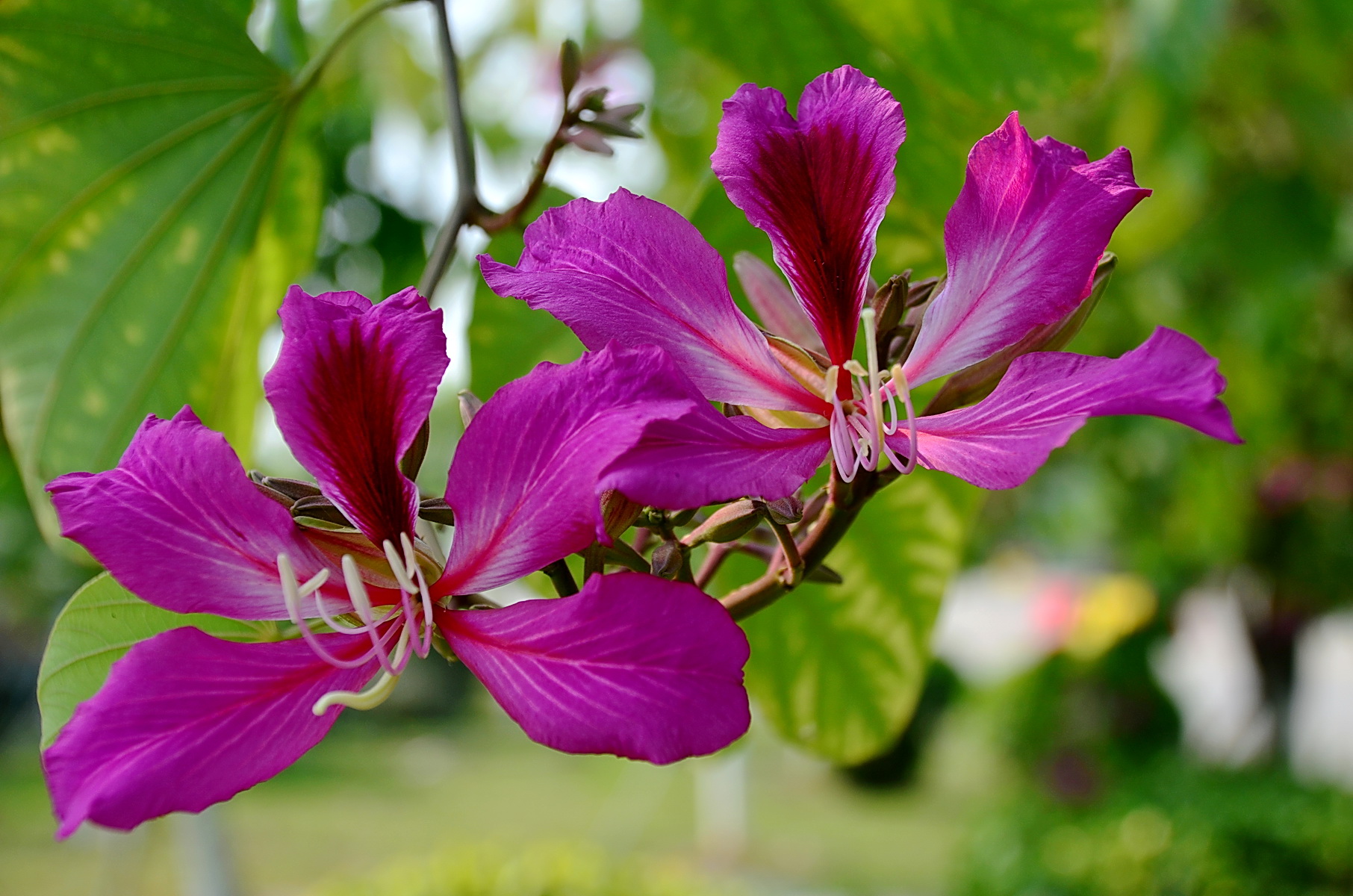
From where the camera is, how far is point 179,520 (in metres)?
0.44

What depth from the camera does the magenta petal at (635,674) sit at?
382 millimetres

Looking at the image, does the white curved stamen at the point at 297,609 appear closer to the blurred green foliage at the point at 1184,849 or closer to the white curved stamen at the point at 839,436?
the white curved stamen at the point at 839,436

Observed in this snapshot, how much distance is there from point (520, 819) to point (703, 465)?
24.9 ft

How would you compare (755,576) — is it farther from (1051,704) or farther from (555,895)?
(1051,704)

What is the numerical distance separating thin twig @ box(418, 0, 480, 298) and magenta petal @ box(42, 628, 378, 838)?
0.27 metres

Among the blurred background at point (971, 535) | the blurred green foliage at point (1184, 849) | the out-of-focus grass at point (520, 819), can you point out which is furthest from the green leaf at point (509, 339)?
the out-of-focus grass at point (520, 819)

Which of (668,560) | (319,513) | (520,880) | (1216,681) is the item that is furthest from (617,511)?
(1216,681)

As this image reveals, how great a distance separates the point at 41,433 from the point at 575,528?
0.63 m

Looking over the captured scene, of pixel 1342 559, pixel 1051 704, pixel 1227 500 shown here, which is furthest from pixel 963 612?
pixel 1227 500

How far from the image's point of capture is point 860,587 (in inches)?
33.8

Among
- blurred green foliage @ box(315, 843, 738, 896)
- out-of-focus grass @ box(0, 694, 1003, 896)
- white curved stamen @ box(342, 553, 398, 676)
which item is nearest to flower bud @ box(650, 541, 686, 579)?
white curved stamen @ box(342, 553, 398, 676)

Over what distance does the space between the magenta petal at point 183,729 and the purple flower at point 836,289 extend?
169mm

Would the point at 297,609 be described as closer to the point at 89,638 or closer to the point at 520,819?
the point at 89,638

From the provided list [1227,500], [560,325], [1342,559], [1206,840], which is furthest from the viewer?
[1342,559]
